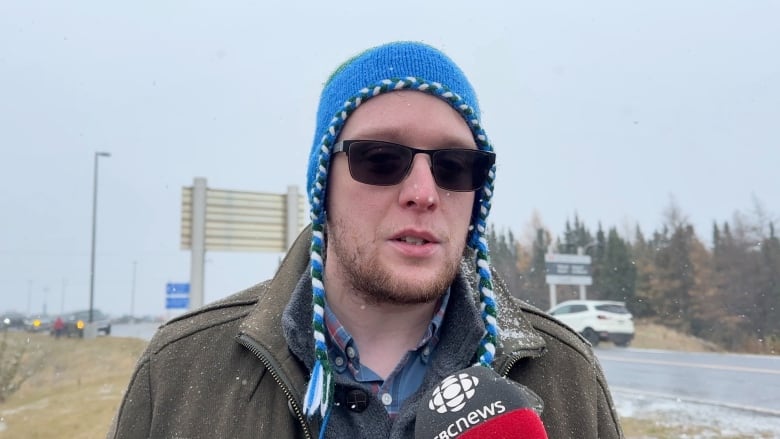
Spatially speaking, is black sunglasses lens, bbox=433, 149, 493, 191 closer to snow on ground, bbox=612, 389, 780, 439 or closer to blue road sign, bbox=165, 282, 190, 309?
snow on ground, bbox=612, 389, 780, 439

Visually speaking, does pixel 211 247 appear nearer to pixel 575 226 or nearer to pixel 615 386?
pixel 615 386

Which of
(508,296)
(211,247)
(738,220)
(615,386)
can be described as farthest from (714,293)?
(508,296)

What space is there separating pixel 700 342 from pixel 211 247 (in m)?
21.0

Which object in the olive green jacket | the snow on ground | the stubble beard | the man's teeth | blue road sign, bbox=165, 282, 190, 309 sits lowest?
the snow on ground

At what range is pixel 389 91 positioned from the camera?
181cm

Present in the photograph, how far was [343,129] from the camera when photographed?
1.86 metres

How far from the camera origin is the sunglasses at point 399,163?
1680mm

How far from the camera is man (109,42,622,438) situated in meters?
1.52

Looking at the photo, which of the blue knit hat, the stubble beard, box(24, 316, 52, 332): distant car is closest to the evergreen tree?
box(24, 316, 52, 332): distant car

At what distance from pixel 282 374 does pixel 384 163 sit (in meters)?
0.71

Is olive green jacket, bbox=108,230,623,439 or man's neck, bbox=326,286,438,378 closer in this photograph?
olive green jacket, bbox=108,230,623,439

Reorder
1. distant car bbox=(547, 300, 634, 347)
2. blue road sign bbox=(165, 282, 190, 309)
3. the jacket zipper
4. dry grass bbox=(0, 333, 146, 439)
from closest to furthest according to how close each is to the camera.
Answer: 1. the jacket zipper
2. dry grass bbox=(0, 333, 146, 439)
3. blue road sign bbox=(165, 282, 190, 309)
4. distant car bbox=(547, 300, 634, 347)

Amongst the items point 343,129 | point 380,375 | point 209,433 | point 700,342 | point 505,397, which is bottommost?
point 700,342

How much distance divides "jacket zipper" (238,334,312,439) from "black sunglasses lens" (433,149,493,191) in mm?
748
